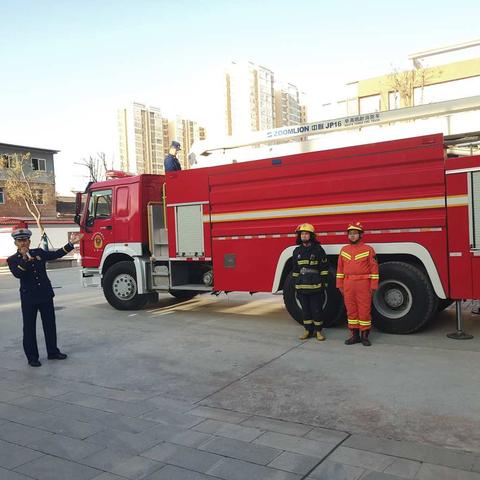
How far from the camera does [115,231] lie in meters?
10.1

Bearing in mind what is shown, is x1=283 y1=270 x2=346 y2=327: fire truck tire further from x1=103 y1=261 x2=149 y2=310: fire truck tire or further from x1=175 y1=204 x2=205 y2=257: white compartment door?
x1=103 y1=261 x2=149 y2=310: fire truck tire

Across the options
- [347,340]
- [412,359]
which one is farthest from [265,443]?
[347,340]

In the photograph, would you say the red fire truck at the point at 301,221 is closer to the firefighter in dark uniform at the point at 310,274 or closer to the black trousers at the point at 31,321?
the firefighter in dark uniform at the point at 310,274

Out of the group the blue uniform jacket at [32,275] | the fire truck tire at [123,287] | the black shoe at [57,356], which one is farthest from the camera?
the fire truck tire at [123,287]

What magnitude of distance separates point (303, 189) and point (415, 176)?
5.40ft

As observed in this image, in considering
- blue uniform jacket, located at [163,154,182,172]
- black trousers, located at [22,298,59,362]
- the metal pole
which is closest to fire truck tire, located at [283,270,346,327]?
the metal pole

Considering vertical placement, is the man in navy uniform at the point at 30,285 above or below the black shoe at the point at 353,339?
above

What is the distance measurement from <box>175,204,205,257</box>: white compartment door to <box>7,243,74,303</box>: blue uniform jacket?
107 inches

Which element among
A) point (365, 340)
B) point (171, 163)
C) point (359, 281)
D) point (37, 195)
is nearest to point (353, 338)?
point (365, 340)

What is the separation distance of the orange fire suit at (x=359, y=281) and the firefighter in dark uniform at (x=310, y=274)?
0.35 meters

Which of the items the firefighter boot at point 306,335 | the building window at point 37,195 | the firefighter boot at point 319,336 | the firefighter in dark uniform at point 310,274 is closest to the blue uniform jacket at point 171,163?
the firefighter in dark uniform at point 310,274

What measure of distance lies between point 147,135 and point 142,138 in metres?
0.63

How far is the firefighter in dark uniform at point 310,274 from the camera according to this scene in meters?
7.00

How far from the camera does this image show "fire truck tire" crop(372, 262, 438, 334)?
685 cm
